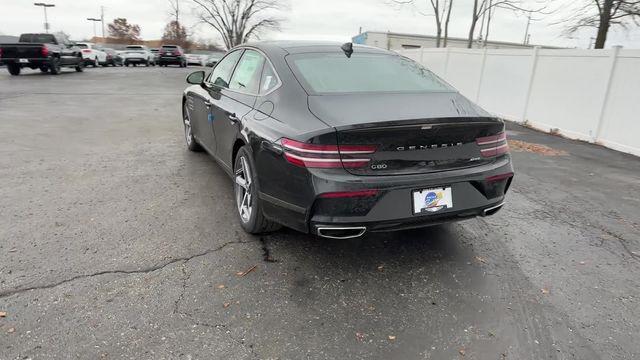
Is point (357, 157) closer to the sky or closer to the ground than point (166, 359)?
closer to the sky

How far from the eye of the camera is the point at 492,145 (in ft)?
10.2

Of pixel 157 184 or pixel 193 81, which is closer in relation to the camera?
pixel 157 184

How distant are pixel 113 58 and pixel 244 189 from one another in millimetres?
35972

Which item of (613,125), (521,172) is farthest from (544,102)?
(521,172)

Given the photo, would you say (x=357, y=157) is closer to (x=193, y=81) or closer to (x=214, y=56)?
(x=193, y=81)

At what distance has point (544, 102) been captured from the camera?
1022cm

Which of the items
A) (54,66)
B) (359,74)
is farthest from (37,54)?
(359,74)

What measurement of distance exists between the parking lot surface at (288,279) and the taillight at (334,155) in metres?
0.83

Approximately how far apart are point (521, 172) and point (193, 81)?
4549mm

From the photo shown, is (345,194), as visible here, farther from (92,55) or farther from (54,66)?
(92,55)

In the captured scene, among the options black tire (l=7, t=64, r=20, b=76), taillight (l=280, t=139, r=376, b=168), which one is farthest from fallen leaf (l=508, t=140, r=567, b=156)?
black tire (l=7, t=64, r=20, b=76)

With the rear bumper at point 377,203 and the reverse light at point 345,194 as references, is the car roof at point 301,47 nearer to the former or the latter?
the rear bumper at point 377,203

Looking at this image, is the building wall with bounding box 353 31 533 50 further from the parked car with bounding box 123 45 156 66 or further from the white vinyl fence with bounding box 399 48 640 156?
the white vinyl fence with bounding box 399 48 640 156

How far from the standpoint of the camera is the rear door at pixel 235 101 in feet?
12.2
